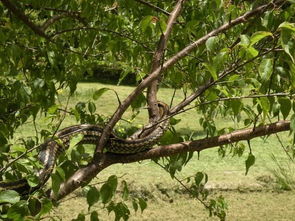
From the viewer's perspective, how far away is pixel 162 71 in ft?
4.66

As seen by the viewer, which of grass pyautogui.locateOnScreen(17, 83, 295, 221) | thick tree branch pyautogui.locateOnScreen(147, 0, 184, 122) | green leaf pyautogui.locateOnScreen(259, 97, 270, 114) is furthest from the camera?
grass pyautogui.locateOnScreen(17, 83, 295, 221)

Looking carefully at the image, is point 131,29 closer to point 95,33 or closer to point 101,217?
point 95,33

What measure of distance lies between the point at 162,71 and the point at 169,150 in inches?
8.8

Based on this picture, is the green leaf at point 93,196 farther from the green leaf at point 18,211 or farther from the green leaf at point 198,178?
the green leaf at point 198,178

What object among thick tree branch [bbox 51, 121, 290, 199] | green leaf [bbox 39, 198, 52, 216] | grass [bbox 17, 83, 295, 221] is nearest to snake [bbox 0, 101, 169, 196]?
thick tree branch [bbox 51, 121, 290, 199]

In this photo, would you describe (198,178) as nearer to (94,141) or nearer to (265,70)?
(94,141)

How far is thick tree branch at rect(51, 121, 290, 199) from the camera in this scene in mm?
1341

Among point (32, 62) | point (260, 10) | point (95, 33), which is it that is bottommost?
point (32, 62)

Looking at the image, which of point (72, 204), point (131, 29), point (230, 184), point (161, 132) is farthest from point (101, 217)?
point (161, 132)

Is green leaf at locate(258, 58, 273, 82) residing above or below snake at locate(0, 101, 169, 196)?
above

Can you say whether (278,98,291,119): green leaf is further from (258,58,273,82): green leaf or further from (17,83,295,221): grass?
(17,83,295,221): grass

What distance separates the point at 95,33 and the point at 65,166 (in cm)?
97

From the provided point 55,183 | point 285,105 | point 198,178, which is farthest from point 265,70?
point 198,178

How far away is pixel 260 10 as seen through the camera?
63.2 inches
